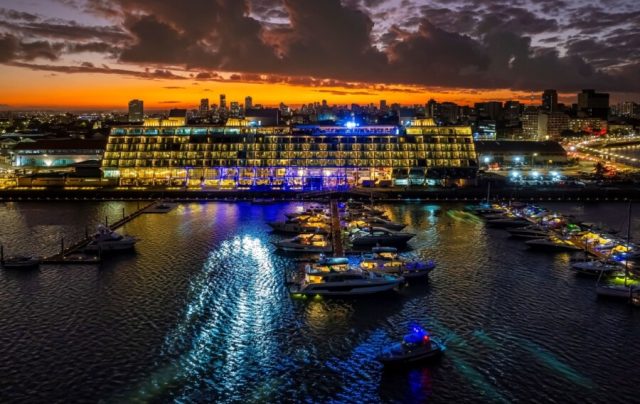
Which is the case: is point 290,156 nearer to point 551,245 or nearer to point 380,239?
point 380,239

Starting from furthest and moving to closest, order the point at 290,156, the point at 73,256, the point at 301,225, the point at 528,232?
the point at 290,156, the point at 301,225, the point at 528,232, the point at 73,256

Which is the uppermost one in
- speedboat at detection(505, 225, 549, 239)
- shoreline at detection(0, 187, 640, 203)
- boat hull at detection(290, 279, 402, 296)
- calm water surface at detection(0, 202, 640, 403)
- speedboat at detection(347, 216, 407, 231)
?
shoreline at detection(0, 187, 640, 203)

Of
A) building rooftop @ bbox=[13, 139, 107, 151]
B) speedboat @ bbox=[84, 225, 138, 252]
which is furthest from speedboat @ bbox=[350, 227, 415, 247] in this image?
building rooftop @ bbox=[13, 139, 107, 151]

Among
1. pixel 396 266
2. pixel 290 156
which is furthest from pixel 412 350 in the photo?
pixel 290 156

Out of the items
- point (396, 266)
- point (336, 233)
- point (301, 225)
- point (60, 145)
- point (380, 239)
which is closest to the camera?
point (396, 266)

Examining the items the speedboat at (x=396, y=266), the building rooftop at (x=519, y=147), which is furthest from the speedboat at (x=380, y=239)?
the building rooftop at (x=519, y=147)

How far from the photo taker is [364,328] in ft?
96.5

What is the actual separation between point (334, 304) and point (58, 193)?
54.4 m

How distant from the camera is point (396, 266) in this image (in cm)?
3728

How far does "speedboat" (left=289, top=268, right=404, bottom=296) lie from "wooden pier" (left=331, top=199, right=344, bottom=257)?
7918 millimetres

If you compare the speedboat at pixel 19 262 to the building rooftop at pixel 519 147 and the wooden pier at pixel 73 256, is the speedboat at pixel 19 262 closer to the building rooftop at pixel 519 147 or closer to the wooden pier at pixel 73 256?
the wooden pier at pixel 73 256

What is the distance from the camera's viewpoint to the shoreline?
73.1m

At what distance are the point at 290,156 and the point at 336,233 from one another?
3289cm

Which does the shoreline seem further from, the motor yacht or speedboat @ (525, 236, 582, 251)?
speedboat @ (525, 236, 582, 251)
